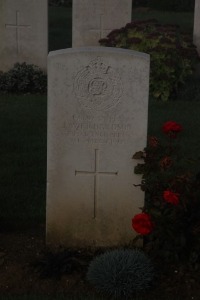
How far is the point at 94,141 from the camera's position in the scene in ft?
16.6

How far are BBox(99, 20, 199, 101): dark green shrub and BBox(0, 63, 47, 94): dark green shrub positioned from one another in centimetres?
134

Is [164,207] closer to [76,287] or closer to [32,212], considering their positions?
[76,287]

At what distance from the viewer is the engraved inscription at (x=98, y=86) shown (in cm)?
495

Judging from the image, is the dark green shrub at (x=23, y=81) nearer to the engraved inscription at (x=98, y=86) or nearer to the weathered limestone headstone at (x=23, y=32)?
the weathered limestone headstone at (x=23, y=32)

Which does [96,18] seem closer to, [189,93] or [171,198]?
[189,93]

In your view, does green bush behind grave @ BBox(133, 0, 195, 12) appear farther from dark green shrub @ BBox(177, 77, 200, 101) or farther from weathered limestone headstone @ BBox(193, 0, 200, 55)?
dark green shrub @ BBox(177, 77, 200, 101)

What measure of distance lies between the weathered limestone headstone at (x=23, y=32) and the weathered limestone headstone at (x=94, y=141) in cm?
700

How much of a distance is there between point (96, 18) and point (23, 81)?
1660mm

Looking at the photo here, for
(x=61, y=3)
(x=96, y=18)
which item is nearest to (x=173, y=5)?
(x=61, y=3)

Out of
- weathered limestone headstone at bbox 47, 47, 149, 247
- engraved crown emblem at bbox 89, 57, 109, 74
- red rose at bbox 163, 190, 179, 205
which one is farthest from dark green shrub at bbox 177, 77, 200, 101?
red rose at bbox 163, 190, 179, 205

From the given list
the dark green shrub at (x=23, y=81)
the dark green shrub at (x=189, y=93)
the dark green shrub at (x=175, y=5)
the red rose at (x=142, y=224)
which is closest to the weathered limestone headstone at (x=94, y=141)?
the red rose at (x=142, y=224)

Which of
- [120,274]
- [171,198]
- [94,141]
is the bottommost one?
[120,274]

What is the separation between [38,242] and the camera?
5457 mm

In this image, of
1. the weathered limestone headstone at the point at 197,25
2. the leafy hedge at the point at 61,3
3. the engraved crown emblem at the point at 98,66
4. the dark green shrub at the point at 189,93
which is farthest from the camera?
the leafy hedge at the point at 61,3
